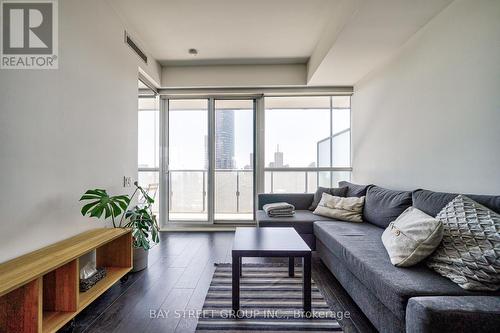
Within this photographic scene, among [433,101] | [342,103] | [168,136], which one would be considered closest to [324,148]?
[342,103]

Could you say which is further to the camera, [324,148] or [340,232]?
[324,148]

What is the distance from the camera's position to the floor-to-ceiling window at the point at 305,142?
14.0ft

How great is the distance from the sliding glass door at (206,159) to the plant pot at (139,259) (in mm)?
1705

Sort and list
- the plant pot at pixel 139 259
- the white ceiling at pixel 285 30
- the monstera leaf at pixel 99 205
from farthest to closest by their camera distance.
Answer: the plant pot at pixel 139 259 < the white ceiling at pixel 285 30 < the monstera leaf at pixel 99 205

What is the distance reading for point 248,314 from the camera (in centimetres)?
174

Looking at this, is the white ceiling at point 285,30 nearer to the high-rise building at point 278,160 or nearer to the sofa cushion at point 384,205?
the high-rise building at point 278,160

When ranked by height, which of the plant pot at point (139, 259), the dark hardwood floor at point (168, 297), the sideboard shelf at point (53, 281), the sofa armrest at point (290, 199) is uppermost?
the sofa armrest at point (290, 199)

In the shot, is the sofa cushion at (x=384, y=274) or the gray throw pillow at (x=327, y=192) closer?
the sofa cushion at (x=384, y=274)

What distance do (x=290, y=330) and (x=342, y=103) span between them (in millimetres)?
3827

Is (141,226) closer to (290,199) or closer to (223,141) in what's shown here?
(290,199)

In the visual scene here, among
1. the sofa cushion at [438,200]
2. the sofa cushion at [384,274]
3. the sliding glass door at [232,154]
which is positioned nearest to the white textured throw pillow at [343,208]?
the sofa cushion at [384,274]

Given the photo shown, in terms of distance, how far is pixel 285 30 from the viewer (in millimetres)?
2977

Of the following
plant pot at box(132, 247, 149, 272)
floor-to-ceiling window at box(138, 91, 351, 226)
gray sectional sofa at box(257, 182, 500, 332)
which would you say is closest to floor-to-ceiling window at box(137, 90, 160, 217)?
floor-to-ceiling window at box(138, 91, 351, 226)

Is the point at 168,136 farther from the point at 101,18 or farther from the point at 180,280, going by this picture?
the point at 180,280
